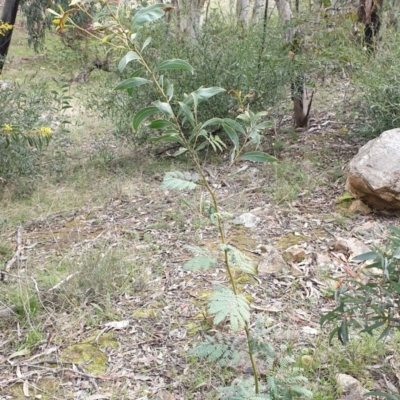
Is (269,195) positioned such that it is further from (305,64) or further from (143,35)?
(143,35)

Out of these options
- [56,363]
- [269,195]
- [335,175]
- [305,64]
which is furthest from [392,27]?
[56,363]

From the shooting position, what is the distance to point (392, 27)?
4.31 metres

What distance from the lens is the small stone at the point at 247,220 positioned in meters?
3.39

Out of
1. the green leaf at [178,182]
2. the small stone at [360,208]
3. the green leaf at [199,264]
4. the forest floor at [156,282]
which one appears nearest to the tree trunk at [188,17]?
the forest floor at [156,282]

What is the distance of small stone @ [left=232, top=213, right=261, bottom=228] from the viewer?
339 cm

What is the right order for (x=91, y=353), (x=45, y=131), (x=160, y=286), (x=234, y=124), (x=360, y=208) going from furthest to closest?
1. (x=45, y=131)
2. (x=360, y=208)
3. (x=160, y=286)
4. (x=91, y=353)
5. (x=234, y=124)

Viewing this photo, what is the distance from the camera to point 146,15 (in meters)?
1.27

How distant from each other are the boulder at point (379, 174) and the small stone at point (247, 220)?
737 millimetres

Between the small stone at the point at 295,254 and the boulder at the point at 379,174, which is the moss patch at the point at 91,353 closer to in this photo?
the small stone at the point at 295,254

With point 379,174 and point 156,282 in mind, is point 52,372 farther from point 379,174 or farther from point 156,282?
point 379,174

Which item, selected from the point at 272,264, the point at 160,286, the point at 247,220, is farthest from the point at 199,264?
the point at 247,220

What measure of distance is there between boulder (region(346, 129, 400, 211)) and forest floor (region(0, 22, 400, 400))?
124mm

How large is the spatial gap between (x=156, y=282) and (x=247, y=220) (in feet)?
3.11

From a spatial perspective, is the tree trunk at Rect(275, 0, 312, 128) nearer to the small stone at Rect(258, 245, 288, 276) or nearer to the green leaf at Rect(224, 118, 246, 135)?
the small stone at Rect(258, 245, 288, 276)
